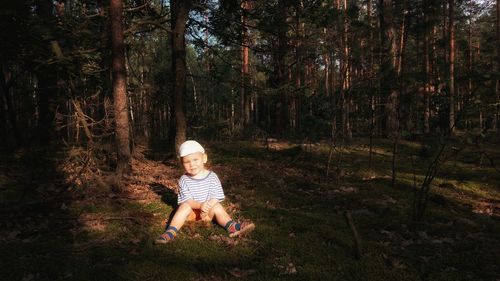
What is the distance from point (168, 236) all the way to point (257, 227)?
52.6 inches

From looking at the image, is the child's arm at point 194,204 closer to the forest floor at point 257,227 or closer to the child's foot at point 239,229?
the forest floor at point 257,227

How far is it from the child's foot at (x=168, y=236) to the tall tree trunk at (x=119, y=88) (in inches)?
114

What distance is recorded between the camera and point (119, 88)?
7.61 meters

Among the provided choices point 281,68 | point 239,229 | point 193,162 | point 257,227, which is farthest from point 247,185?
point 281,68

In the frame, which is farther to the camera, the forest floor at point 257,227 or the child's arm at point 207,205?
the child's arm at point 207,205

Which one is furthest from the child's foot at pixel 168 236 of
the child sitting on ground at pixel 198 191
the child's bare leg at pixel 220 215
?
the child's bare leg at pixel 220 215

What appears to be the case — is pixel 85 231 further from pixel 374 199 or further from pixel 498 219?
pixel 498 219

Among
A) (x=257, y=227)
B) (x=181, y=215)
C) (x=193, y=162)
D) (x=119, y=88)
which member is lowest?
(x=257, y=227)

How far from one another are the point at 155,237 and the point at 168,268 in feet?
3.08

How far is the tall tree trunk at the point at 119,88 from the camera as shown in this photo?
747cm

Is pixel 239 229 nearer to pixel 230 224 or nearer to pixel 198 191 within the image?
pixel 230 224

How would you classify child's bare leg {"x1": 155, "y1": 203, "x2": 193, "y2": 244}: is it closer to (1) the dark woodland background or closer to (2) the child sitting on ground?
(2) the child sitting on ground

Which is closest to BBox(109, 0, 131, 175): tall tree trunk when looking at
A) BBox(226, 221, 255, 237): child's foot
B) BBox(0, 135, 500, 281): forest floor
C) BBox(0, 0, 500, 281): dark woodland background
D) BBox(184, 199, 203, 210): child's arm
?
BBox(0, 0, 500, 281): dark woodland background

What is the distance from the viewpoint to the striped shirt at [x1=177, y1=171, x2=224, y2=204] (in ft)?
17.8
